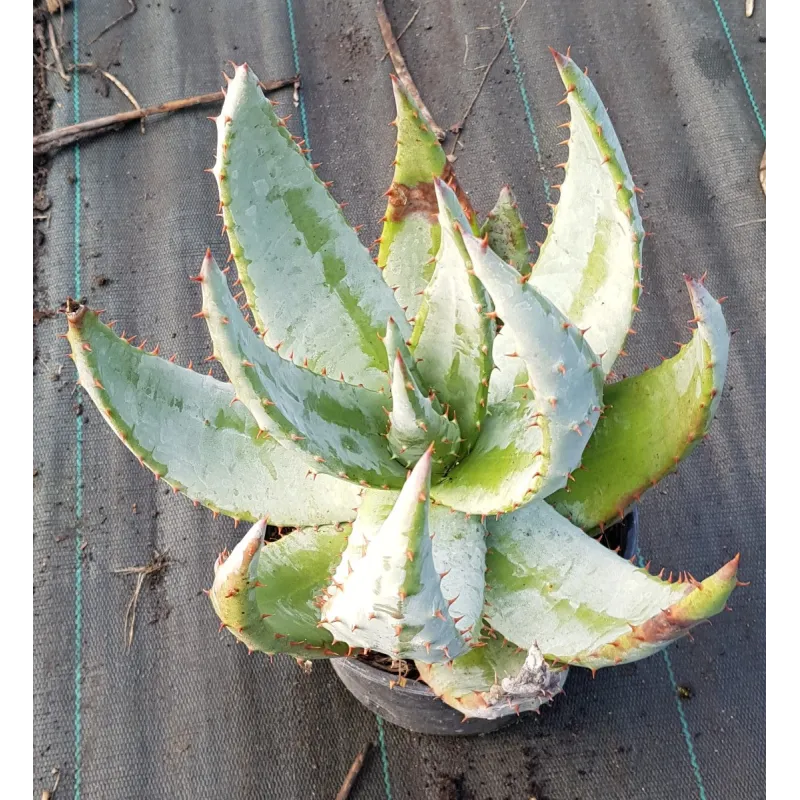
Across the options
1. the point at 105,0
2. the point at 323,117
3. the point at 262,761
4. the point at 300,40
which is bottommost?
the point at 262,761

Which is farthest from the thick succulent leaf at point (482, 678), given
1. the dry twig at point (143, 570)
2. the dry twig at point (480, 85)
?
the dry twig at point (480, 85)

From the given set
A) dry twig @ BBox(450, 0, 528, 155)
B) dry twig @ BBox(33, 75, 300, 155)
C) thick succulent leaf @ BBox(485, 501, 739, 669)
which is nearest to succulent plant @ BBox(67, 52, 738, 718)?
thick succulent leaf @ BBox(485, 501, 739, 669)

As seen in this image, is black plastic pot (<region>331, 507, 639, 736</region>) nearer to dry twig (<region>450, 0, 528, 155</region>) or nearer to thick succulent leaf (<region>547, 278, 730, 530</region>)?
thick succulent leaf (<region>547, 278, 730, 530</region>)

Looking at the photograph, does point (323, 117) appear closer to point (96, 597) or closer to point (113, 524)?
point (113, 524)

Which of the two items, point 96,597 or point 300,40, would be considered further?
point 300,40

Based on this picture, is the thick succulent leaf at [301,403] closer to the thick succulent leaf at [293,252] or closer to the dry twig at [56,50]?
the thick succulent leaf at [293,252]

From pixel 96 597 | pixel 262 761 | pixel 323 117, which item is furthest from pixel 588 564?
pixel 323 117
